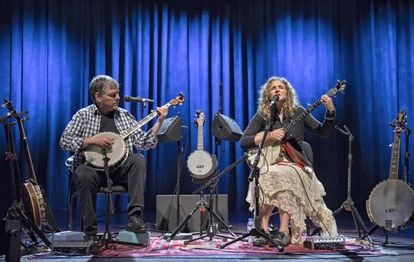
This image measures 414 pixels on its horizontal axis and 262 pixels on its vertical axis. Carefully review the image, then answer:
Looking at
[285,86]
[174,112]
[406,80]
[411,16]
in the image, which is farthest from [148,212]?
[411,16]

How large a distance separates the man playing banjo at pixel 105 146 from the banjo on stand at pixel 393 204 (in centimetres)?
185

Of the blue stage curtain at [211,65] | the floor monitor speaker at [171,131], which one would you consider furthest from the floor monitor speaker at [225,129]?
the blue stage curtain at [211,65]

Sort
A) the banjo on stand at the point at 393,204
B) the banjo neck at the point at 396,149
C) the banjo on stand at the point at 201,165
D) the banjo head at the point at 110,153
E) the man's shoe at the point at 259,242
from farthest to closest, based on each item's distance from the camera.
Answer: the banjo on stand at the point at 201,165 < the banjo neck at the point at 396,149 < the banjo on stand at the point at 393,204 < the banjo head at the point at 110,153 < the man's shoe at the point at 259,242

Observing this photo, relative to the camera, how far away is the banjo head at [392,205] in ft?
13.6

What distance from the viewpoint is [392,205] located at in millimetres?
4191

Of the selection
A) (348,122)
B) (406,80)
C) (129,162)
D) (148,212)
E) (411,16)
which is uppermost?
(411,16)

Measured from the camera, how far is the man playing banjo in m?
3.93

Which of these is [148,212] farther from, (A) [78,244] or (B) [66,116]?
(A) [78,244]

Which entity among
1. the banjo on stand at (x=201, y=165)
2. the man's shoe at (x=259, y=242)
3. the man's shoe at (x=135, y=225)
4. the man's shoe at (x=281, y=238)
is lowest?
the man's shoe at (x=259, y=242)

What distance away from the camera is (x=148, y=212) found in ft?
22.3

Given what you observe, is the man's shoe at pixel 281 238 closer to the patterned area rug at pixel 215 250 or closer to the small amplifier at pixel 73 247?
the patterned area rug at pixel 215 250

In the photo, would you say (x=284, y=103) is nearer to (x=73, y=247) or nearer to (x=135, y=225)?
(x=135, y=225)

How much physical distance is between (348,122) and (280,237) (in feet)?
11.5

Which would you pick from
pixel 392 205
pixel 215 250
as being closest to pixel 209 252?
pixel 215 250
